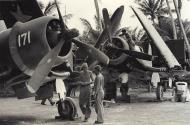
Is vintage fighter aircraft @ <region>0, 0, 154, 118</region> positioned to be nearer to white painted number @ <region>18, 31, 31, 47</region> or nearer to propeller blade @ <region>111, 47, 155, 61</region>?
white painted number @ <region>18, 31, 31, 47</region>

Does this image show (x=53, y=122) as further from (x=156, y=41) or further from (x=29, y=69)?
(x=156, y=41)

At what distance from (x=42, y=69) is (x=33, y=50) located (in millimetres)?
634

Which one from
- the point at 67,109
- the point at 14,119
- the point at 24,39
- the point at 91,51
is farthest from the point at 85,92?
the point at 14,119

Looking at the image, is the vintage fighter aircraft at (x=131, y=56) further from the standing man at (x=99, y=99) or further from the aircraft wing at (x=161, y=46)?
the standing man at (x=99, y=99)

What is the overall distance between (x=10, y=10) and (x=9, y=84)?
94.6 inches

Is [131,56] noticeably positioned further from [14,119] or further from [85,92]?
[14,119]

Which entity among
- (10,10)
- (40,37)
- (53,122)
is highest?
(10,10)

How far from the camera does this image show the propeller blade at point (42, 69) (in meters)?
11.0

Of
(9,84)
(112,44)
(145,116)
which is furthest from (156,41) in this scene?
(9,84)

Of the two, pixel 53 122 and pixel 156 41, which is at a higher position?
pixel 156 41

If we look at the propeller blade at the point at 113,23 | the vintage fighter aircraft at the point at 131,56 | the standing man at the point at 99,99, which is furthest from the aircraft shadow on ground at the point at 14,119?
the vintage fighter aircraft at the point at 131,56

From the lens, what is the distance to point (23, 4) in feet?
42.3

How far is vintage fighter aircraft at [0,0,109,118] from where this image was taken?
1144cm

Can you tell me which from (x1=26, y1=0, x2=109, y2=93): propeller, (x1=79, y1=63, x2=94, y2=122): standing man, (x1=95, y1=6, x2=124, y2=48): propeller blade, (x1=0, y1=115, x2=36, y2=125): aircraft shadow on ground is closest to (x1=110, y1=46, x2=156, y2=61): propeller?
(x1=95, y1=6, x2=124, y2=48): propeller blade
